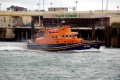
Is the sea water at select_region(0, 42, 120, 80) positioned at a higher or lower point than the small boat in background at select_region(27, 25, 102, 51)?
lower

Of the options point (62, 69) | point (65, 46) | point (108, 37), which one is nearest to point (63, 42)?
point (65, 46)

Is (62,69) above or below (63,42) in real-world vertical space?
below

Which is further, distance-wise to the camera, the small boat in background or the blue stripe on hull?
the blue stripe on hull

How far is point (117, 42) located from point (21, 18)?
44.0 meters

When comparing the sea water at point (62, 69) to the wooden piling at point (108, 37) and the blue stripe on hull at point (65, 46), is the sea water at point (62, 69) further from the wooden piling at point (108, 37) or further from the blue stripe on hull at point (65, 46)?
the wooden piling at point (108, 37)

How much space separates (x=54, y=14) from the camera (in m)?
105

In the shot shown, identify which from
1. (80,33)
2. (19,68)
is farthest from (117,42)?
(19,68)

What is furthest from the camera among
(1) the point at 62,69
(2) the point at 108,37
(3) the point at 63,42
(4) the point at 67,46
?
(2) the point at 108,37

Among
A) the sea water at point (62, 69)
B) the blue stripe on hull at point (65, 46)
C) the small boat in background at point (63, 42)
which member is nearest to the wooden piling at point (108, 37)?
the blue stripe on hull at point (65, 46)

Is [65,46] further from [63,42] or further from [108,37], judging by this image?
[108,37]

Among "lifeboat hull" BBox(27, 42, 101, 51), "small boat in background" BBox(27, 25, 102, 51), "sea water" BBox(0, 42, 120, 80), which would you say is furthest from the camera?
"lifeboat hull" BBox(27, 42, 101, 51)

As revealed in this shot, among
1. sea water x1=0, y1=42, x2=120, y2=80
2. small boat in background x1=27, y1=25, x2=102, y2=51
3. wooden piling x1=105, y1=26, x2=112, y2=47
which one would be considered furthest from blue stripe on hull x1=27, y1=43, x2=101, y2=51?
wooden piling x1=105, y1=26, x2=112, y2=47

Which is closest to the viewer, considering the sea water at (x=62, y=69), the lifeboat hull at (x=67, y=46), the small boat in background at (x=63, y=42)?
the sea water at (x=62, y=69)

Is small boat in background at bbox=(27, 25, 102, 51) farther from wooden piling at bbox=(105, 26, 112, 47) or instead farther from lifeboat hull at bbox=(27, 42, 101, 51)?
wooden piling at bbox=(105, 26, 112, 47)
